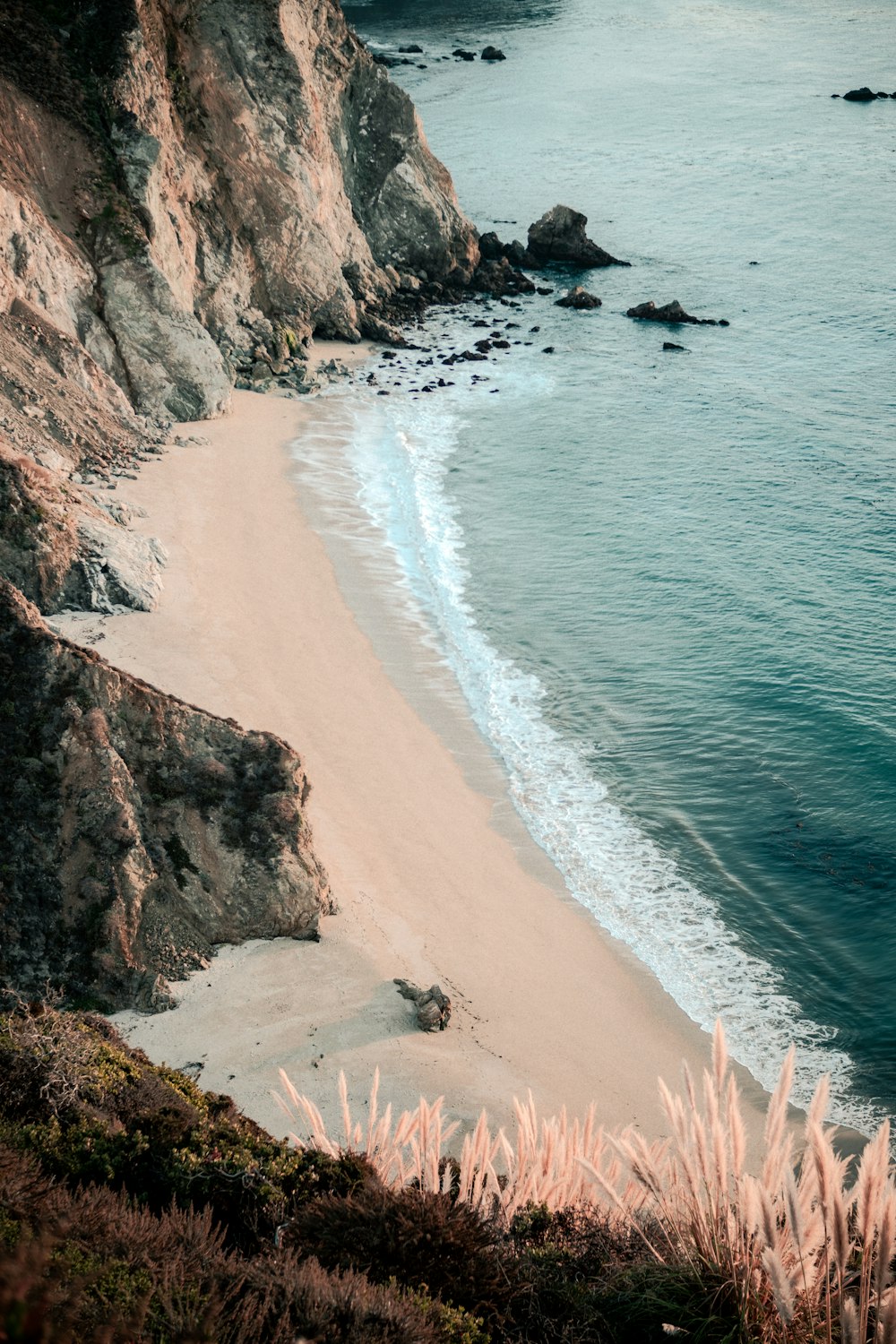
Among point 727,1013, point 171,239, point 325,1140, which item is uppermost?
point 171,239

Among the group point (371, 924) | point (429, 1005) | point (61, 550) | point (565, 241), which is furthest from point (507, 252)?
point (429, 1005)

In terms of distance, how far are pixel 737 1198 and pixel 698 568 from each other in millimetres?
22262

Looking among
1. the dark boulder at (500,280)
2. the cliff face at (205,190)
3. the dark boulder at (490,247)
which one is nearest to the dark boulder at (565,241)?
the dark boulder at (490,247)

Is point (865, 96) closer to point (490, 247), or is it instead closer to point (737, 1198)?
point (490, 247)

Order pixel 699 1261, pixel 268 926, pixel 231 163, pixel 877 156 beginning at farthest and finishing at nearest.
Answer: pixel 877 156
pixel 231 163
pixel 268 926
pixel 699 1261

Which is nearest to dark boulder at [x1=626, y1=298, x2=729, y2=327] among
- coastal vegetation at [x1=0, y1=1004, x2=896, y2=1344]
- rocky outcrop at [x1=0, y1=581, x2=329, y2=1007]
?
rocky outcrop at [x1=0, y1=581, x2=329, y2=1007]

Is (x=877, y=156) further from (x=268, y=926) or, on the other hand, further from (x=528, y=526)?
(x=268, y=926)

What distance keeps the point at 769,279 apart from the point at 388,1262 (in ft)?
173

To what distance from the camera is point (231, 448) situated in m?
29.2

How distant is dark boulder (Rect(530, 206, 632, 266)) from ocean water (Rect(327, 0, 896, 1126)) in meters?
1.48

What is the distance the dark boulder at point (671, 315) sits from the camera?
47062 millimetres

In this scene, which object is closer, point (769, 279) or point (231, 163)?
point (231, 163)

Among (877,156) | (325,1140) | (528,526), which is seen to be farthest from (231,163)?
(877,156)

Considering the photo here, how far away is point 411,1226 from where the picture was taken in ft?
20.6
